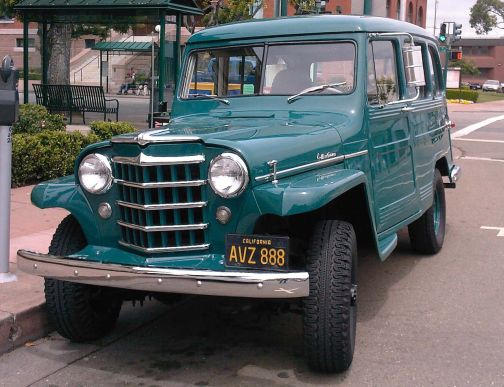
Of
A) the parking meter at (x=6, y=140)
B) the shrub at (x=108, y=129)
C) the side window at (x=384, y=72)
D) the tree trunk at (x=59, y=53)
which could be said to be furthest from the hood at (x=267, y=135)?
the tree trunk at (x=59, y=53)

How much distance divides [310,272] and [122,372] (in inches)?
52.2

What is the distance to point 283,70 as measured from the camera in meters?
5.26

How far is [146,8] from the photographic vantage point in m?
13.1

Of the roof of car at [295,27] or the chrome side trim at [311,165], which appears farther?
the roof of car at [295,27]

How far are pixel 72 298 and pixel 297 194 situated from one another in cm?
166

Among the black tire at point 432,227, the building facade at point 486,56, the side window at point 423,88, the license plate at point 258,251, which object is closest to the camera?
the license plate at point 258,251

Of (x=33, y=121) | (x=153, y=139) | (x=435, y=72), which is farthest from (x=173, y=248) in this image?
(x=33, y=121)

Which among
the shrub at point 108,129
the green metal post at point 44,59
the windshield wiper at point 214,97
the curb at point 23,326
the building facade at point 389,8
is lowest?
the curb at point 23,326

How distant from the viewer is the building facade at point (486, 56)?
98.9 metres

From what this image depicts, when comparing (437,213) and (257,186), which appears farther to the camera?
(437,213)

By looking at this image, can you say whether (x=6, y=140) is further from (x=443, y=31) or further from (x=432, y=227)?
(x=443, y=31)

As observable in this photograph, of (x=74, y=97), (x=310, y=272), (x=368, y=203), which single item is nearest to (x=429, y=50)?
(x=368, y=203)

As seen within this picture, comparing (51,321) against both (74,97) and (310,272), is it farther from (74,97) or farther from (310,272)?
(74,97)

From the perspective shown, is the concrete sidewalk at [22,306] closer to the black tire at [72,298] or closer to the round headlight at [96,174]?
the black tire at [72,298]
